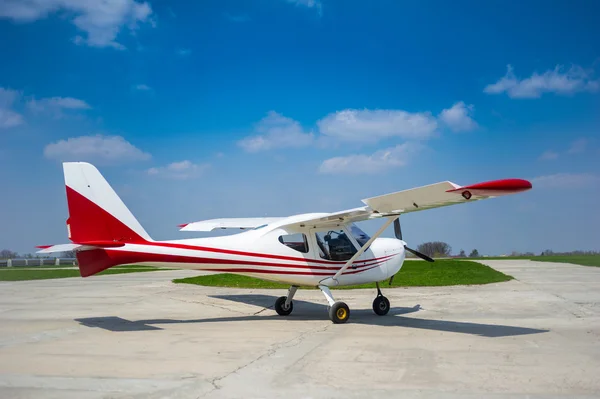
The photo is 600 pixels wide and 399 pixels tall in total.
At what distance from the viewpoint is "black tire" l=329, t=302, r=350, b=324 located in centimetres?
1188

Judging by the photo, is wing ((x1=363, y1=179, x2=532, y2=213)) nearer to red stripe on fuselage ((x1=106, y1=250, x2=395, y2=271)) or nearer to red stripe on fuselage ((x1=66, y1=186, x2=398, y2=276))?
red stripe on fuselage ((x1=106, y1=250, x2=395, y2=271))

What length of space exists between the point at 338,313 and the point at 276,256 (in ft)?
6.50

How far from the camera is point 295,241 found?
42.1 ft

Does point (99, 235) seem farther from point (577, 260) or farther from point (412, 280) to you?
point (577, 260)

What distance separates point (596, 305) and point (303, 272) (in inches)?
328

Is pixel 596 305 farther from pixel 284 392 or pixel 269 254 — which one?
pixel 284 392

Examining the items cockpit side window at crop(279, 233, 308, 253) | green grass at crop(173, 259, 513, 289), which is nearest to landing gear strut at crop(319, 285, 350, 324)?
cockpit side window at crop(279, 233, 308, 253)

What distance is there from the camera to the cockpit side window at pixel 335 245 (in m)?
12.8

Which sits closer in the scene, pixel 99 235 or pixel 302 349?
pixel 302 349

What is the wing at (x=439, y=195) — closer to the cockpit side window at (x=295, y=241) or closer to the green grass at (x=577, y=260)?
the cockpit side window at (x=295, y=241)

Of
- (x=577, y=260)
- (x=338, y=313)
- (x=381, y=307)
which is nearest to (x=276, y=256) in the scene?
(x=338, y=313)

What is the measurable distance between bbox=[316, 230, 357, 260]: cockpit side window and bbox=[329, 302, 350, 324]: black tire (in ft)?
4.33

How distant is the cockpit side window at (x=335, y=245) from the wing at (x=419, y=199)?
27 centimetres

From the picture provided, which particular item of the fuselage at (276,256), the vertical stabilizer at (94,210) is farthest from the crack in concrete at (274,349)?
the vertical stabilizer at (94,210)
